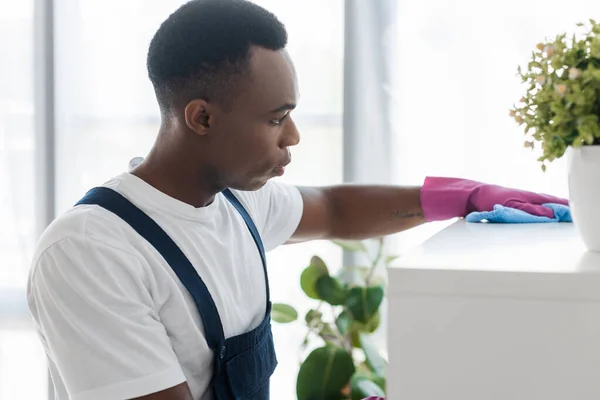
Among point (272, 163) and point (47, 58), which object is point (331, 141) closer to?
point (47, 58)

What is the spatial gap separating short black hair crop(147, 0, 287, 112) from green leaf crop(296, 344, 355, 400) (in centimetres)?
87

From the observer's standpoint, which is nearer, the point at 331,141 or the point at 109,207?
the point at 109,207

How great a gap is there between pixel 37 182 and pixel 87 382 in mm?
1467

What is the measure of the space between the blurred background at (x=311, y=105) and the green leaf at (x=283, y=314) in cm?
22

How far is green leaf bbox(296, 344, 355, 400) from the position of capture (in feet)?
5.67

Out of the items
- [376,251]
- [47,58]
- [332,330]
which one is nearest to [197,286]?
[332,330]

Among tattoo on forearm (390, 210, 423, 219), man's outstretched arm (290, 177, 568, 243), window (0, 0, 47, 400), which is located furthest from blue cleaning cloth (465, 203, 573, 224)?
window (0, 0, 47, 400)

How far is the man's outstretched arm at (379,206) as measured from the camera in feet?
4.06

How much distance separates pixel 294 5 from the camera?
204 cm

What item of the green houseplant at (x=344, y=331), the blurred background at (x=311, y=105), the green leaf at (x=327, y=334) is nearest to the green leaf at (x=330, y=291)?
the green houseplant at (x=344, y=331)

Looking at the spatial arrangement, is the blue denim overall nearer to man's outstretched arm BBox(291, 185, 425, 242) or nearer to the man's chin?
the man's chin

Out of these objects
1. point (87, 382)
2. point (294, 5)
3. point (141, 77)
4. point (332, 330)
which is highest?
point (294, 5)

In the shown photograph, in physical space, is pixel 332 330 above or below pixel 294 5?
below

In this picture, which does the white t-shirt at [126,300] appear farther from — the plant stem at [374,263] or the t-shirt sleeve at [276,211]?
the plant stem at [374,263]
